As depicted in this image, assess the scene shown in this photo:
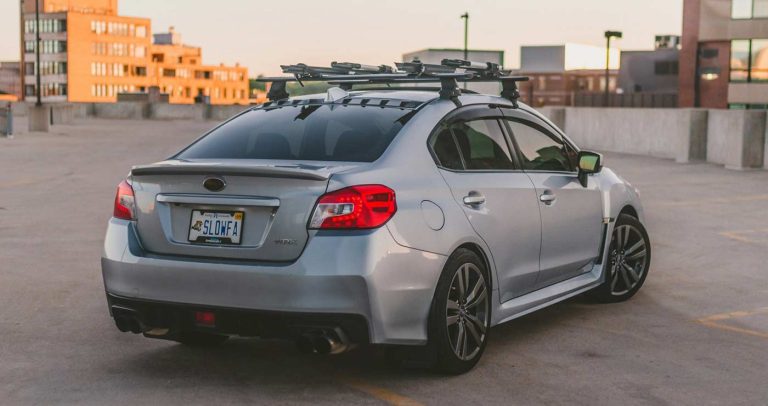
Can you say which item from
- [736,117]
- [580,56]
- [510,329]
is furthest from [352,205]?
[580,56]

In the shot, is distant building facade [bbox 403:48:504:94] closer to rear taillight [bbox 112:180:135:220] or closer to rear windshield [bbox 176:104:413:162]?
rear windshield [bbox 176:104:413:162]

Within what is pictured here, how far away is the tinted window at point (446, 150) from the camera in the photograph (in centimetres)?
665

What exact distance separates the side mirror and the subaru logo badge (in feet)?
9.85

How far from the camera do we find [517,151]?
24.6ft

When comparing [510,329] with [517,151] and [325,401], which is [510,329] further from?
[325,401]

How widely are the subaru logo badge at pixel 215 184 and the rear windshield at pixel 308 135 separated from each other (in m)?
0.54

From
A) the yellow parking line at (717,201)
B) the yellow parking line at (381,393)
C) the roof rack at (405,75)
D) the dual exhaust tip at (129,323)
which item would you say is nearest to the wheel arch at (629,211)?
the roof rack at (405,75)

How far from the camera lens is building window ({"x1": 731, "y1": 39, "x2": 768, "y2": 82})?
72062mm

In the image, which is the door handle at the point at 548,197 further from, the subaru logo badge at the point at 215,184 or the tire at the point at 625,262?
the subaru logo badge at the point at 215,184

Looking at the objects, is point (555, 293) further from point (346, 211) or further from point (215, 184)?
point (215, 184)

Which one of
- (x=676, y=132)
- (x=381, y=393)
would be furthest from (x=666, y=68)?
(x=381, y=393)

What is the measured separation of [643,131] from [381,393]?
2700 centimetres

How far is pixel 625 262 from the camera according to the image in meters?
8.85

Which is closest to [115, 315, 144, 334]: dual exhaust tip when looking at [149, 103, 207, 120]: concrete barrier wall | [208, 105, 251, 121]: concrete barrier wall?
[208, 105, 251, 121]: concrete barrier wall
